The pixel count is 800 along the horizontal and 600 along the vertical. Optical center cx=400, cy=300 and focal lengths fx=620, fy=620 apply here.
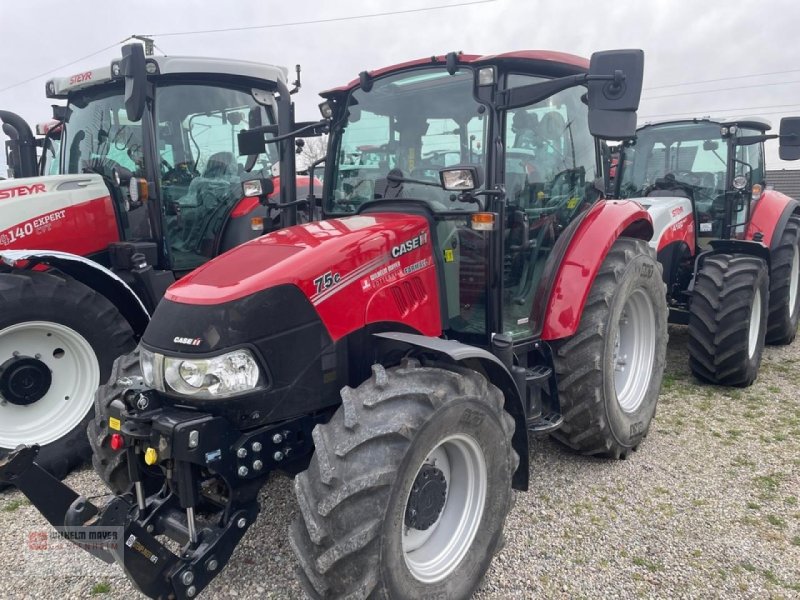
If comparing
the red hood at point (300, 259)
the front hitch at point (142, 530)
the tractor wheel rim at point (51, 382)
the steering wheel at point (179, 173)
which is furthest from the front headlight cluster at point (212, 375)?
the steering wheel at point (179, 173)

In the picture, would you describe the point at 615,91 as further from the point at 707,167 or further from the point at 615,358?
the point at 707,167

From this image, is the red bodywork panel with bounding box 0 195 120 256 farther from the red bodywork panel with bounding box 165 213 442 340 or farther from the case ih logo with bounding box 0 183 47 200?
the red bodywork panel with bounding box 165 213 442 340

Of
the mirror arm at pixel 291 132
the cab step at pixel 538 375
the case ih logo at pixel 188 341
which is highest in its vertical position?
the mirror arm at pixel 291 132

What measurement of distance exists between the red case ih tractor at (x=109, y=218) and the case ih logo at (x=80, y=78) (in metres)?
0.01

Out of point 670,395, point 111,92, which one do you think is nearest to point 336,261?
point 111,92

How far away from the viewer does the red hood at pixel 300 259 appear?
2369mm

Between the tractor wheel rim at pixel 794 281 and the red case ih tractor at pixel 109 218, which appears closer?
the red case ih tractor at pixel 109 218

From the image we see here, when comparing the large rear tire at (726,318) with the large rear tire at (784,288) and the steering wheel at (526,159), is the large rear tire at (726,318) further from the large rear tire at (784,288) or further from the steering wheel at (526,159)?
the steering wheel at (526,159)

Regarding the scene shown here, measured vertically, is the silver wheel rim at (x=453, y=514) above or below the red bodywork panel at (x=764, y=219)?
below

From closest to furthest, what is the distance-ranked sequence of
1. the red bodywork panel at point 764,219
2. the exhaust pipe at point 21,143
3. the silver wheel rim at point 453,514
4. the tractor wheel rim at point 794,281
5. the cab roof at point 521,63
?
the silver wheel rim at point 453,514 → the cab roof at point 521,63 → the exhaust pipe at point 21,143 → the red bodywork panel at point 764,219 → the tractor wheel rim at point 794,281

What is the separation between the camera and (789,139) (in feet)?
19.0

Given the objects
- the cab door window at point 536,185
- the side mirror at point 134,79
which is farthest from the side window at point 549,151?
the side mirror at point 134,79

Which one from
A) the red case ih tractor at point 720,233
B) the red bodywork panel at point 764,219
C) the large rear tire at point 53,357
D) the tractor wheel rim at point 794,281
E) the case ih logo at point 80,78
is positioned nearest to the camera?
the large rear tire at point 53,357

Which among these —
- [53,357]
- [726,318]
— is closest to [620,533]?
[726,318]
